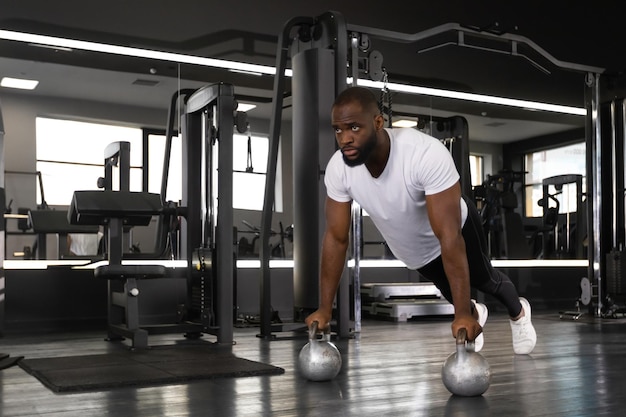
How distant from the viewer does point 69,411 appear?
2.01 meters

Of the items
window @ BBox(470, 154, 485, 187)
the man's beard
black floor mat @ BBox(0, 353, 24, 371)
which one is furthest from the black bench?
window @ BBox(470, 154, 485, 187)

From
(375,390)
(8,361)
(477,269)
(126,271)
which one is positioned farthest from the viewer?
(126,271)

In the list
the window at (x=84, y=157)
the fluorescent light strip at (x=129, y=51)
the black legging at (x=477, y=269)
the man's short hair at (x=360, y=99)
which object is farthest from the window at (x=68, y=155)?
the man's short hair at (x=360, y=99)

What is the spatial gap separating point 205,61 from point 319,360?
3.53m

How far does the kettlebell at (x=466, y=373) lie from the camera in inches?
83.5

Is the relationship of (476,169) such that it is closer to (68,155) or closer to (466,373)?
(68,155)

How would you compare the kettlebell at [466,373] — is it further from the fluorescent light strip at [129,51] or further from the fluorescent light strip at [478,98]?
the fluorescent light strip at [478,98]

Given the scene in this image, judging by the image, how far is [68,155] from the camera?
480 centimetres

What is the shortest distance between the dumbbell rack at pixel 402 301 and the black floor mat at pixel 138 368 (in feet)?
7.83

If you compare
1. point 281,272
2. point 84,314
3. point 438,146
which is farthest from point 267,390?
point 281,272

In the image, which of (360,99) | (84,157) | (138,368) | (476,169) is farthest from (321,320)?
(476,169)

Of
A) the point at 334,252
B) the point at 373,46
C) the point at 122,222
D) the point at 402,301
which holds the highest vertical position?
the point at 373,46

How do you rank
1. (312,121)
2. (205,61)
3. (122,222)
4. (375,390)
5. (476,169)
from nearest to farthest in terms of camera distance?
(375,390) < (122,222) < (312,121) < (205,61) < (476,169)

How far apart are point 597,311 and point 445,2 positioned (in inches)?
113
